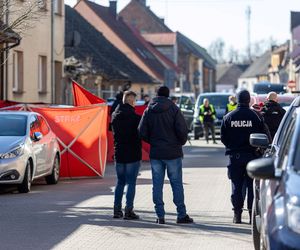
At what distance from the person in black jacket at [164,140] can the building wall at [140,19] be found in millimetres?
84023

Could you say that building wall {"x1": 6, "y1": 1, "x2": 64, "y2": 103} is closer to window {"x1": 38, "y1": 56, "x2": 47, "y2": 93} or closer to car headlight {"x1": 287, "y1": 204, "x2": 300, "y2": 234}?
window {"x1": 38, "y1": 56, "x2": 47, "y2": 93}

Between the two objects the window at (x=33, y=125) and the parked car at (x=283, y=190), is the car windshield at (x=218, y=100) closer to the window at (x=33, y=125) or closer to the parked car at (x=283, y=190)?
the window at (x=33, y=125)

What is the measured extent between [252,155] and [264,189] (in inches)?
153

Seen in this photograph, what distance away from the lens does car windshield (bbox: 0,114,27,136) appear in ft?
57.7

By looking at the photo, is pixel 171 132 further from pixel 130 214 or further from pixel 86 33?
pixel 86 33

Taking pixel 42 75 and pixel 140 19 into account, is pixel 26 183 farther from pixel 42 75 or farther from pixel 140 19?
pixel 140 19

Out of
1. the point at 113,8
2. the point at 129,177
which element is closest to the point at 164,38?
the point at 113,8

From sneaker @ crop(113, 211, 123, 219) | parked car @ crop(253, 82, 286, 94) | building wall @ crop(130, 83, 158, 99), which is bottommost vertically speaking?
sneaker @ crop(113, 211, 123, 219)

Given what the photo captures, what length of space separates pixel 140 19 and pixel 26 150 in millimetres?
83393

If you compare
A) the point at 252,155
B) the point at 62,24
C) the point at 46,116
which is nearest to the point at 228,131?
the point at 252,155

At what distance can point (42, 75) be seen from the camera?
111 ft

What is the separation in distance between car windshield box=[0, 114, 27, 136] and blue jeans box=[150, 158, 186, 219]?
17.4ft

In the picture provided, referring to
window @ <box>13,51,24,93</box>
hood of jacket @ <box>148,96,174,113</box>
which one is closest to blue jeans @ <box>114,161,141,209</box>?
hood of jacket @ <box>148,96,174,113</box>

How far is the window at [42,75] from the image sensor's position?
33.4 metres
